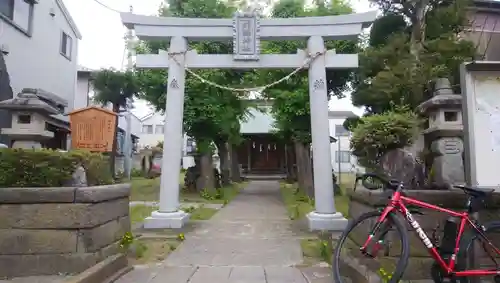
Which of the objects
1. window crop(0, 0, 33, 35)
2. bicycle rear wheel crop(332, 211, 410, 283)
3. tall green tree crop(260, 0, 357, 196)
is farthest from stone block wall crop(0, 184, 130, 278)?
tall green tree crop(260, 0, 357, 196)

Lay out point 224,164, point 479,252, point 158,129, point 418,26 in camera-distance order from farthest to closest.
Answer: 1. point 158,129
2. point 224,164
3. point 418,26
4. point 479,252

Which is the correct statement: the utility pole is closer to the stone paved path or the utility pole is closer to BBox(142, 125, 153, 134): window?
the stone paved path

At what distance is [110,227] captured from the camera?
5055 millimetres

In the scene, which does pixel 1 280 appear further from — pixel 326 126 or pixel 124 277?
pixel 326 126

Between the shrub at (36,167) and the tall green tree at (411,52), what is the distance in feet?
22.2

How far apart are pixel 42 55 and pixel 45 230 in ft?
42.7

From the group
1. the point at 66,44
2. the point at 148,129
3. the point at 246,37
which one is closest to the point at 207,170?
the point at 246,37

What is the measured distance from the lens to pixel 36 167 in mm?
4547

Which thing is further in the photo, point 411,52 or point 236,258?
point 411,52

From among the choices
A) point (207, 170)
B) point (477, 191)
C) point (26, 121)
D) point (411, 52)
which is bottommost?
point (477, 191)

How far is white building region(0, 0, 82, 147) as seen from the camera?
12.6 m

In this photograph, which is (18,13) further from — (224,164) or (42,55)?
(224,164)

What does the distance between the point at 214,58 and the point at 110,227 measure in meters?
5.02

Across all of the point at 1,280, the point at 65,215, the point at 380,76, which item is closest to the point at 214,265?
the point at 65,215
